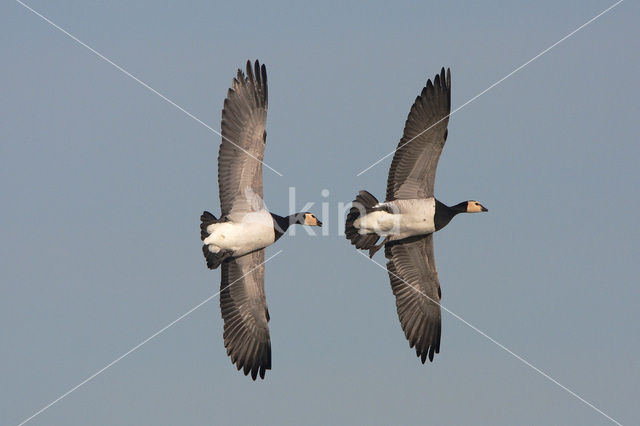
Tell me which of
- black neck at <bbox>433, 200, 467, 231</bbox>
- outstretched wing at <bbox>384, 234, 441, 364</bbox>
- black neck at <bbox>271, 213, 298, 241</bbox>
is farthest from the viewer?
outstretched wing at <bbox>384, 234, 441, 364</bbox>

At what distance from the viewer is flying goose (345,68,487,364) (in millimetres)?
32312

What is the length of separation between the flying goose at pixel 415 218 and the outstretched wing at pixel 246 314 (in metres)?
2.33

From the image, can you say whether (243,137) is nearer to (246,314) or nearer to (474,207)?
(246,314)

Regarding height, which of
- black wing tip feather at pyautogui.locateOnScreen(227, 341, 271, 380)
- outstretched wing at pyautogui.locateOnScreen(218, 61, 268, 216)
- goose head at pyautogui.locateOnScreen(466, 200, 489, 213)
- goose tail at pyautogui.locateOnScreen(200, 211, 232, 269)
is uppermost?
outstretched wing at pyautogui.locateOnScreen(218, 61, 268, 216)

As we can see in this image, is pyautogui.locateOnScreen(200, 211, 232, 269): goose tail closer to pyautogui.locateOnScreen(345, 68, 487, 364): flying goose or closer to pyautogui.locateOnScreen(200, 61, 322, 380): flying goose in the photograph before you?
pyautogui.locateOnScreen(200, 61, 322, 380): flying goose

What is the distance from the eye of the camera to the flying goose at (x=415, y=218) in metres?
32.3

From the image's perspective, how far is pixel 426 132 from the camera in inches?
1268

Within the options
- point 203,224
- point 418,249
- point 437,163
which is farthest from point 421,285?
point 203,224

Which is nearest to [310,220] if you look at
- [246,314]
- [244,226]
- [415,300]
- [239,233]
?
[244,226]

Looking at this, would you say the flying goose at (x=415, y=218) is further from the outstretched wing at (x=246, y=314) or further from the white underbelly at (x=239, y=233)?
the outstretched wing at (x=246, y=314)

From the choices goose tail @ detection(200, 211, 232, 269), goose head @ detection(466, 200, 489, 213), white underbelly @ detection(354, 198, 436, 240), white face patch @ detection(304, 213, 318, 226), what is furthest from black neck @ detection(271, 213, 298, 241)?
goose head @ detection(466, 200, 489, 213)

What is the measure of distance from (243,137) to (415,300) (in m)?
5.74

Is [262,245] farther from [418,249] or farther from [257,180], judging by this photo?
[418,249]

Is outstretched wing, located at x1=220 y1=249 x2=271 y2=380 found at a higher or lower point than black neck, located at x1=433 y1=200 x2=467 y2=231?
lower
